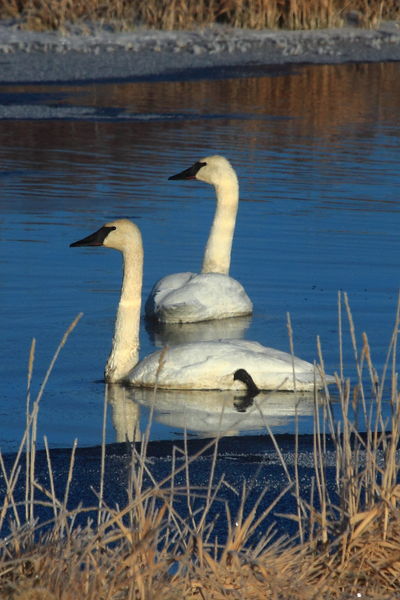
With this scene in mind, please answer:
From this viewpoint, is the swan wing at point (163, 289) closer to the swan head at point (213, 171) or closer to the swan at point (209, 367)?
the swan at point (209, 367)

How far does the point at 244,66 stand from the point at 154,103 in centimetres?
436

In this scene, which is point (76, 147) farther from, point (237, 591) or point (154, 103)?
point (237, 591)

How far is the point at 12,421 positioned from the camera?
681 centimetres

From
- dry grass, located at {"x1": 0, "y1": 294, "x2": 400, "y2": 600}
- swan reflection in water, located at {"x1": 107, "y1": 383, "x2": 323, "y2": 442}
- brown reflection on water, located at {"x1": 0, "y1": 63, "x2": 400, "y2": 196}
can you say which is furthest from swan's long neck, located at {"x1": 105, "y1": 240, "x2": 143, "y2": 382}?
brown reflection on water, located at {"x1": 0, "y1": 63, "x2": 400, "y2": 196}

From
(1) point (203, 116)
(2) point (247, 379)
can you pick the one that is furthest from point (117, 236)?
(1) point (203, 116)

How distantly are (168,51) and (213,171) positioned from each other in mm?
13273

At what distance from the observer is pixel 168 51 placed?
931 inches

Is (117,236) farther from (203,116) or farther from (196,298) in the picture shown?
(203,116)

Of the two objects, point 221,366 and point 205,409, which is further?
point 221,366

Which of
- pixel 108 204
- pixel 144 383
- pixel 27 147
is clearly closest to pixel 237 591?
pixel 144 383

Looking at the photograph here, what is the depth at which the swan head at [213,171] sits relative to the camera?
10828 mm

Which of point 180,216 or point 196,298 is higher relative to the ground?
point 196,298

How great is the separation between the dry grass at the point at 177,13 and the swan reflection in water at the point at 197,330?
49.1 ft

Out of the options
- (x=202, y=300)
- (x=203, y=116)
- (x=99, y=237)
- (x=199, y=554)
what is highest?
(x=199, y=554)
